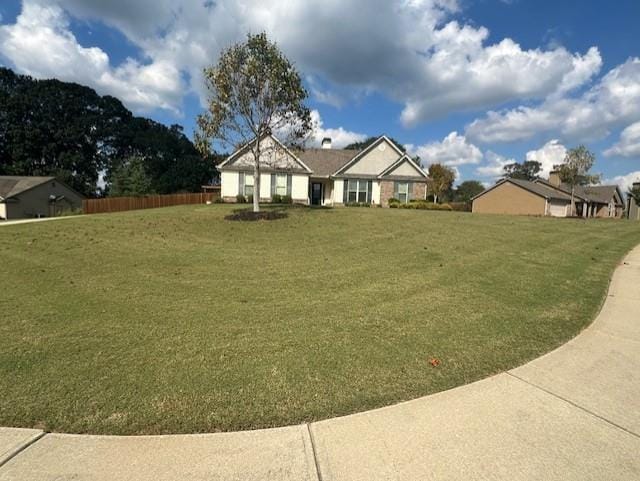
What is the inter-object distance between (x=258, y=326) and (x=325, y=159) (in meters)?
29.1

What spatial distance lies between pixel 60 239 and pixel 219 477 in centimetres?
1239

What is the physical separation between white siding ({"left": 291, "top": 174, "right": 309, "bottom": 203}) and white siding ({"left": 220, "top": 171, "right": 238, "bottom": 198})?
457cm

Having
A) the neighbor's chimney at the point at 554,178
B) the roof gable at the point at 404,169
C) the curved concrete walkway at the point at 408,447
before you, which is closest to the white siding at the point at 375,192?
the roof gable at the point at 404,169

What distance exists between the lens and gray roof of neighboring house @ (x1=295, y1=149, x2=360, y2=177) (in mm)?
31062

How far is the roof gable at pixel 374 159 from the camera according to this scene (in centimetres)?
3078

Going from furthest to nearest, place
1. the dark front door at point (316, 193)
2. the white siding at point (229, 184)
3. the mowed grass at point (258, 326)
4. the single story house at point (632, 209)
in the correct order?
the single story house at point (632, 209)
the dark front door at point (316, 193)
the white siding at point (229, 184)
the mowed grass at point (258, 326)

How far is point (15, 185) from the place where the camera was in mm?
38844

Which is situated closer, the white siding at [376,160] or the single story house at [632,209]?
the white siding at [376,160]

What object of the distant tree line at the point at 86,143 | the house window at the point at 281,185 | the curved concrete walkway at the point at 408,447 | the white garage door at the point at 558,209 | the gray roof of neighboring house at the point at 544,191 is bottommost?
the curved concrete walkway at the point at 408,447

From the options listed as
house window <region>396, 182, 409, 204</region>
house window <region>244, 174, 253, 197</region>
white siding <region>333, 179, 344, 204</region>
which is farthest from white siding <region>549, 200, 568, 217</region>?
house window <region>244, 174, 253, 197</region>

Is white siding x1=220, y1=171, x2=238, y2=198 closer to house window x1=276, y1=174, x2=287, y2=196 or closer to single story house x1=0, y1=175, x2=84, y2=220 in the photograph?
house window x1=276, y1=174, x2=287, y2=196

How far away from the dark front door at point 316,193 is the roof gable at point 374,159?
2.90 m

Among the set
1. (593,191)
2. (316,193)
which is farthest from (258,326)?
(593,191)

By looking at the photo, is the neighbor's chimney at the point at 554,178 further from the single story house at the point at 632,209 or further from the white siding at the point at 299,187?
the white siding at the point at 299,187
